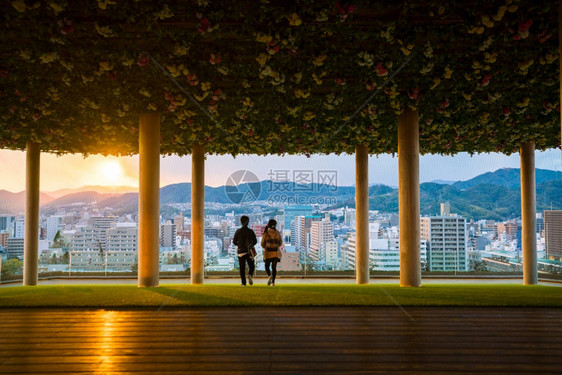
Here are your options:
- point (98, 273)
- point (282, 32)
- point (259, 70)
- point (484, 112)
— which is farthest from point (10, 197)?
point (484, 112)

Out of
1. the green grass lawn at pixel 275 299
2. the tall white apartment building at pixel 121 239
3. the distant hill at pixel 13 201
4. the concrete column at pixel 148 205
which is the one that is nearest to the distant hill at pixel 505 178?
the green grass lawn at pixel 275 299

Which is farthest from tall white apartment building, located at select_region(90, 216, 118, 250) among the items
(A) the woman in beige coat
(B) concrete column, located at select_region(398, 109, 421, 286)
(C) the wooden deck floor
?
(B) concrete column, located at select_region(398, 109, 421, 286)

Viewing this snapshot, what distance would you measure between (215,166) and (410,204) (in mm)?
10717

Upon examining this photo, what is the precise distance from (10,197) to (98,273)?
5.38 metres

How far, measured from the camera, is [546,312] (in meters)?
5.96

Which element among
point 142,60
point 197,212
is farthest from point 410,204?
point 197,212

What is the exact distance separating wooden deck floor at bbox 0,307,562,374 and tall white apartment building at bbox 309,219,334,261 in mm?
12459

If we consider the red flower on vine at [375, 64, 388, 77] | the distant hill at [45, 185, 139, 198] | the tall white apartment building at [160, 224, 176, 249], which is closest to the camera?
the red flower on vine at [375, 64, 388, 77]

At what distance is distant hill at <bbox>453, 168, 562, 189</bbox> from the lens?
59.4ft

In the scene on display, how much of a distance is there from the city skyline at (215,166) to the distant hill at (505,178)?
662 mm

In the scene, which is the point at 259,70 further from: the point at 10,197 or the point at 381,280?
the point at 10,197

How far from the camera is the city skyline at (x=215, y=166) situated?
694 inches

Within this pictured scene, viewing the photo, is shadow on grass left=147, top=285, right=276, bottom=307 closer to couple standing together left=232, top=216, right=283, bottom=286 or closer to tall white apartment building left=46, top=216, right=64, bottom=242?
couple standing together left=232, top=216, right=283, bottom=286

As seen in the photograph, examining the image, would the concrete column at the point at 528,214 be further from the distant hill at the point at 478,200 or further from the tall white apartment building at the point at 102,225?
the tall white apartment building at the point at 102,225
